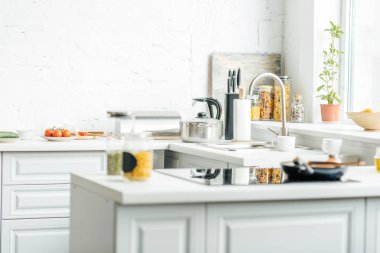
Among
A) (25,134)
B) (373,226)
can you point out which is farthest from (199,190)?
(25,134)

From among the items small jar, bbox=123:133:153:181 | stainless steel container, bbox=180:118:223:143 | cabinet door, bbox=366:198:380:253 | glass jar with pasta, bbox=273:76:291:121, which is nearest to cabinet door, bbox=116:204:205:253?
small jar, bbox=123:133:153:181

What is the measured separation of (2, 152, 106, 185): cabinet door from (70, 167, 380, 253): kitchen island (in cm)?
154

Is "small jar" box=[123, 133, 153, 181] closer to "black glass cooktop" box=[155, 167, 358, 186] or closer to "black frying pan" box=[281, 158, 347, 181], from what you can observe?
"black glass cooktop" box=[155, 167, 358, 186]

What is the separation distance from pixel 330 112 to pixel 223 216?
250cm

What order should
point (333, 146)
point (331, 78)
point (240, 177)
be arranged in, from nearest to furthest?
point (240, 177) → point (333, 146) → point (331, 78)

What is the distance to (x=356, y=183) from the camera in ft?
7.97

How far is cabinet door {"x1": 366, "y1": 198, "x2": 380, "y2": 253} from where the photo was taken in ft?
7.88

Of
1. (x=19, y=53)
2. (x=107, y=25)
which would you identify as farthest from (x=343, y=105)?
(x=19, y=53)

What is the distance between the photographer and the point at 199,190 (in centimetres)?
218

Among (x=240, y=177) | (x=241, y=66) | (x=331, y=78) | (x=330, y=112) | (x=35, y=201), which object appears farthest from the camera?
(x=241, y=66)

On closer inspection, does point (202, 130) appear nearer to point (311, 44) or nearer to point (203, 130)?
point (203, 130)

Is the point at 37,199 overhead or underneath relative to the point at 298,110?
underneath

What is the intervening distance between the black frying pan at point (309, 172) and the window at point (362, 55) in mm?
2242

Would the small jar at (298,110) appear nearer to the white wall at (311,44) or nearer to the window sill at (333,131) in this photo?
the white wall at (311,44)
